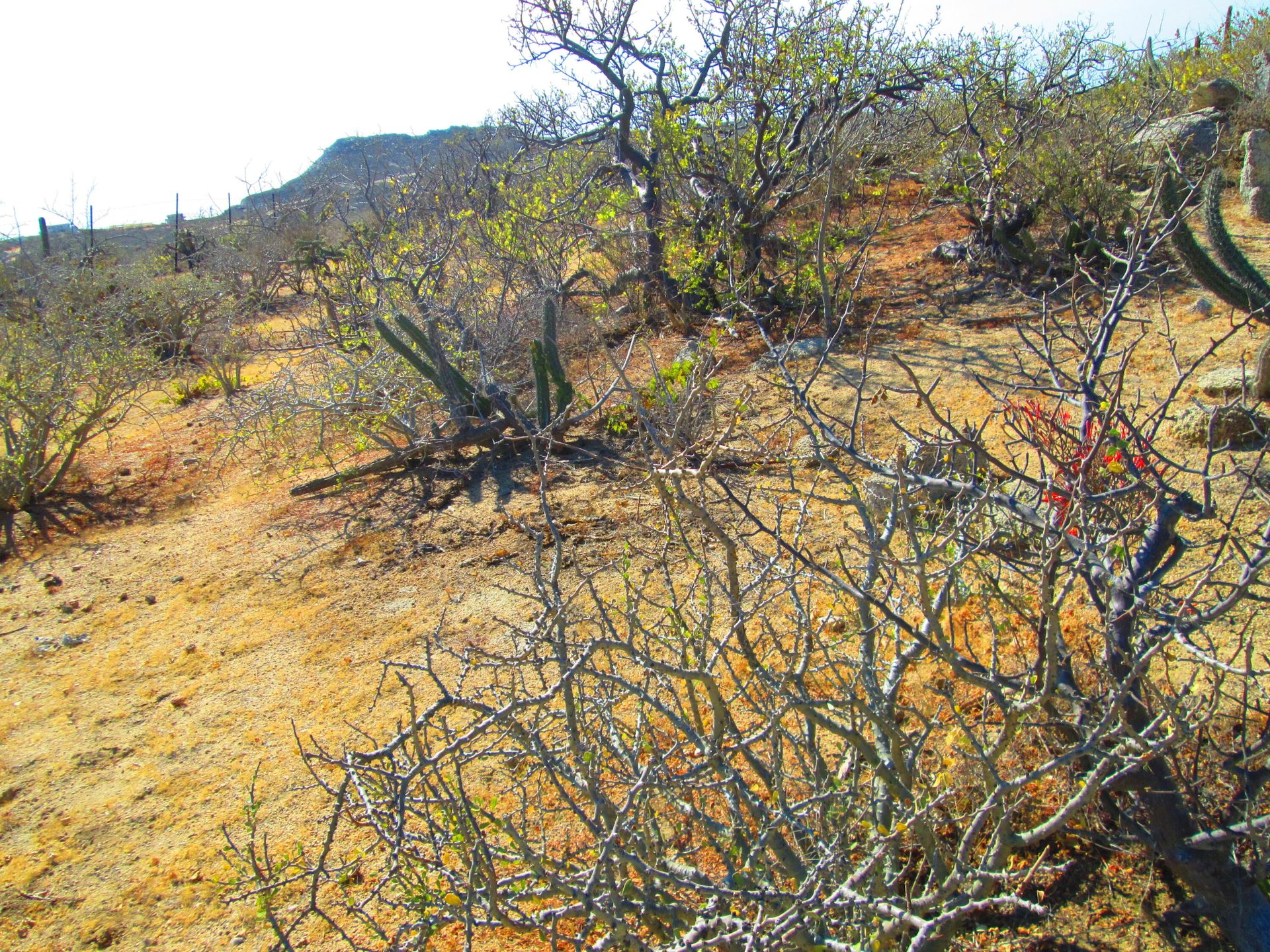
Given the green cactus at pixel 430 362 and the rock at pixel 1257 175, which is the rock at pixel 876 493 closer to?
the green cactus at pixel 430 362

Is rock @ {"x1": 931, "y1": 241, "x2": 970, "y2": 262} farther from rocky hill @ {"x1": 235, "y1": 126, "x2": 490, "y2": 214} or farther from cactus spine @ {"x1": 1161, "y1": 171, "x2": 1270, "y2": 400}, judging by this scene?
rocky hill @ {"x1": 235, "y1": 126, "x2": 490, "y2": 214}

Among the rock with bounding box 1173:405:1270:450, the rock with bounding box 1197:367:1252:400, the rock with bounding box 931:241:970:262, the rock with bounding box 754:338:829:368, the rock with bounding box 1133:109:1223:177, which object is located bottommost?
the rock with bounding box 1173:405:1270:450

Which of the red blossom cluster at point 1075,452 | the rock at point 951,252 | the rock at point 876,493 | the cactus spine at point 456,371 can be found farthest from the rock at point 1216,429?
the rock at point 951,252

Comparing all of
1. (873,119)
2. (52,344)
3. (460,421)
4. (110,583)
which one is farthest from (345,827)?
(873,119)

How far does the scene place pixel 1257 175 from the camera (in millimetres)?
7602

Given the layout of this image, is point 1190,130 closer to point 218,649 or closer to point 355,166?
point 218,649

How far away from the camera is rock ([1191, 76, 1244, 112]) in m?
9.29

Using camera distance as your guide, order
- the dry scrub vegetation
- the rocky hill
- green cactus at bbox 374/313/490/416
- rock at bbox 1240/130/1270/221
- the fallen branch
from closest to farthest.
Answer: the dry scrub vegetation, green cactus at bbox 374/313/490/416, the fallen branch, rock at bbox 1240/130/1270/221, the rocky hill

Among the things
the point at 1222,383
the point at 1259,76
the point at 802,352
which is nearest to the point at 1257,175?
the point at 1259,76

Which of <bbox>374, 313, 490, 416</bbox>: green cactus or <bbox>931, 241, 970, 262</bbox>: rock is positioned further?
<bbox>931, 241, 970, 262</bbox>: rock

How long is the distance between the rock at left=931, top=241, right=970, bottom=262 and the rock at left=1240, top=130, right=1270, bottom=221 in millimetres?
2666

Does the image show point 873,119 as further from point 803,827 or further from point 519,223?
point 803,827

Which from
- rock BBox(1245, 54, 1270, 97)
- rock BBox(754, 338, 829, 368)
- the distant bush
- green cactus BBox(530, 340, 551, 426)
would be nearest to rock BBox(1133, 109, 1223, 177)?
rock BBox(1245, 54, 1270, 97)

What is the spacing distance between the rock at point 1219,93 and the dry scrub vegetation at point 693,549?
0.35 ft
